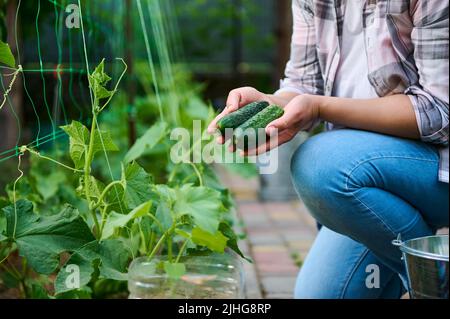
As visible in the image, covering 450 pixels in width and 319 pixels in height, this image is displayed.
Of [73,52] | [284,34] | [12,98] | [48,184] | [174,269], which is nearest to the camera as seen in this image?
[174,269]

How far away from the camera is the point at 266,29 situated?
8453mm

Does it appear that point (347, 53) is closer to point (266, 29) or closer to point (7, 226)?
point (7, 226)

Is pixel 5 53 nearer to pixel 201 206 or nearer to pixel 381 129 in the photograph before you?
pixel 201 206

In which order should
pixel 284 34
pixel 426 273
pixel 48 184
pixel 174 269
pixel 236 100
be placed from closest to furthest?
pixel 426 273, pixel 174 269, pixel 236 100, pixel 48 184, pixel 284 34

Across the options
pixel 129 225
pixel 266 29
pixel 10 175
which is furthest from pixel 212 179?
pixel 266 29

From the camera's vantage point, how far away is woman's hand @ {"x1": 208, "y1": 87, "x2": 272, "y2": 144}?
154cm

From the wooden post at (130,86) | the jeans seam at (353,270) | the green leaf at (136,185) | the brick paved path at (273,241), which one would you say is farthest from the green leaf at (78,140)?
the wooden post at (130,86)

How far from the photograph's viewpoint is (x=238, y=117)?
1.51m

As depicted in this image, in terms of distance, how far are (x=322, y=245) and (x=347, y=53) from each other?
0.51 m

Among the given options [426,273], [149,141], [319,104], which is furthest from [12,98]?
[426,273]

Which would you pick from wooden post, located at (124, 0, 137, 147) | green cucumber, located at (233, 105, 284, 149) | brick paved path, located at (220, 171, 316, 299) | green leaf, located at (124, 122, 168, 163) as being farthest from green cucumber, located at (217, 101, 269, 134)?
wooden post, located at (124, 0, 137, 147)

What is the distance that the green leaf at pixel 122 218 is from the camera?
4.32 feet

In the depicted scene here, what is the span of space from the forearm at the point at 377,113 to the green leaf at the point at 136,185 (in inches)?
15.1

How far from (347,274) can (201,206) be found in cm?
74
